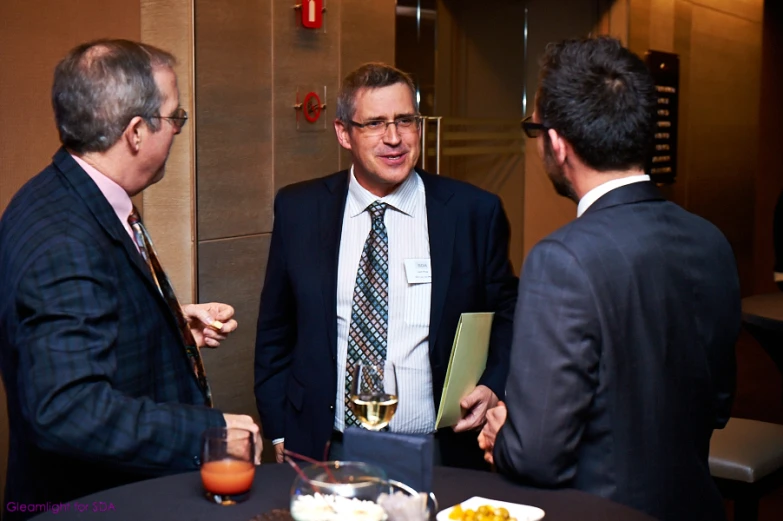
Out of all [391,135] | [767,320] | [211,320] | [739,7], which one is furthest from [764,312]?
[739,7]

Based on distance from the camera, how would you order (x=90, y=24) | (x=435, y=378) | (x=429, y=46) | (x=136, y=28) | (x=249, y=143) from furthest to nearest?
(x=429, y=46) < (x=249, y=143) < (x=136, y=28) < (x=90, y=24) < (x=435, y=378)

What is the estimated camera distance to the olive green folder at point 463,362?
2799 mm

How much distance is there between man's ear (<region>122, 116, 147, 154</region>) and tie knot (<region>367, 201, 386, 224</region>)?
3.30 feet

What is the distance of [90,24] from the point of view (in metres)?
3.80

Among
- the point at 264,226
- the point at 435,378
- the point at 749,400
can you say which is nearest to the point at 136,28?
the point at 264,226

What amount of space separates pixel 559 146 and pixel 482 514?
860mm

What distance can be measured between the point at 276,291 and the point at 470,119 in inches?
130

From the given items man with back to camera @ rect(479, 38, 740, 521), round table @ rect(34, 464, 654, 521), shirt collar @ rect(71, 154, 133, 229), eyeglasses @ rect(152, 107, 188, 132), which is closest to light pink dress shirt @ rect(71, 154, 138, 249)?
shirt collar @ rect(71, 154, 133, 229)

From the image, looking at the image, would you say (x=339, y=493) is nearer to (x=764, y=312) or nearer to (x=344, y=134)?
(x=344, y=134)

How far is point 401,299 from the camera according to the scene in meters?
3.06

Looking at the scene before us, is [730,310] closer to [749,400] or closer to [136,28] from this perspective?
[136,28]

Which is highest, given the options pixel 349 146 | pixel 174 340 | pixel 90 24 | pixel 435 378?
pixel 90 24

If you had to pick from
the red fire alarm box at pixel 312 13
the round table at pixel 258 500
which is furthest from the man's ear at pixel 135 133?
the red fire alarm box at pixel 312 13

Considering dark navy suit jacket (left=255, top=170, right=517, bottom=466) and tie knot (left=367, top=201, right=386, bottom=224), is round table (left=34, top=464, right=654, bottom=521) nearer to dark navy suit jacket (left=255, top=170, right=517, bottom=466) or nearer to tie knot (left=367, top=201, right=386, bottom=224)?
dark navy suit jacket (left=255, top=170, right=517, bottom=466)
